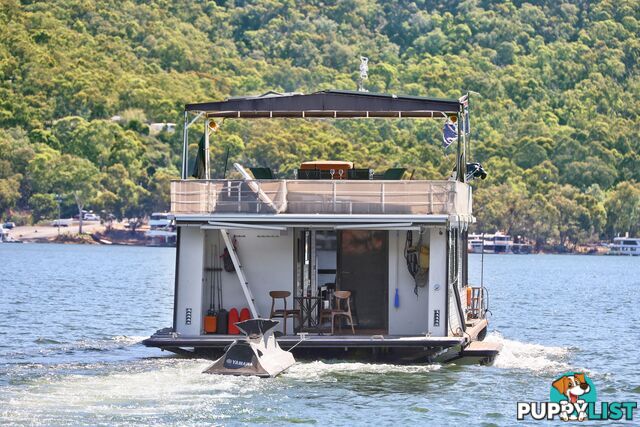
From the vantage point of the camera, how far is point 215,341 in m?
23.2

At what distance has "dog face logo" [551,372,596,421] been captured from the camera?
69.3 feet

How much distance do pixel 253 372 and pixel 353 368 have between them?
2109 mm

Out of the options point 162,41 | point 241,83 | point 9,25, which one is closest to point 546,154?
point 241,83

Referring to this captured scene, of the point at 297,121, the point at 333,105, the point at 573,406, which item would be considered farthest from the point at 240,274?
the point at 297,121

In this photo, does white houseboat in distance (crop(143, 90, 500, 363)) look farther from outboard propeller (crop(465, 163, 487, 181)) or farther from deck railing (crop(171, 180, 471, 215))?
outboard propeller (crop(465, 163, 487, 181))

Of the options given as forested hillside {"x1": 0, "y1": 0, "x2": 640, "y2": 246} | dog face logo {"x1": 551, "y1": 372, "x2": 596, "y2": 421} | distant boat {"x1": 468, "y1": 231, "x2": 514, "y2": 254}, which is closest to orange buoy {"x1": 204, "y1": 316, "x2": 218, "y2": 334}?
dog face logo {"x1": 551, "y1": 372, "x2": 596, "y2": 421}

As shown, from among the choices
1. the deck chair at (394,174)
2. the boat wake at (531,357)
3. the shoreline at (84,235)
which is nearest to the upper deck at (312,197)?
the deck chair at (394,174)

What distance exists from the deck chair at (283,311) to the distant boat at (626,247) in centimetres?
12883

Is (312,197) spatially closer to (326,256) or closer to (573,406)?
(326,256)

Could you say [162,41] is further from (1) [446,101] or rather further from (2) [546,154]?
(1) [446,101]

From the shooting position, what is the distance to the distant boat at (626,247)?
491 feet

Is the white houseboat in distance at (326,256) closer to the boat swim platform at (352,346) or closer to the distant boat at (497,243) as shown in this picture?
the boat swim platform at (352,346)

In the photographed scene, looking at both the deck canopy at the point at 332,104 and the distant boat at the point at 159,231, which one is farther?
the distant boat at the point at 159,231

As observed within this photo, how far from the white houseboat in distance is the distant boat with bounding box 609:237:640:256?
418ft
